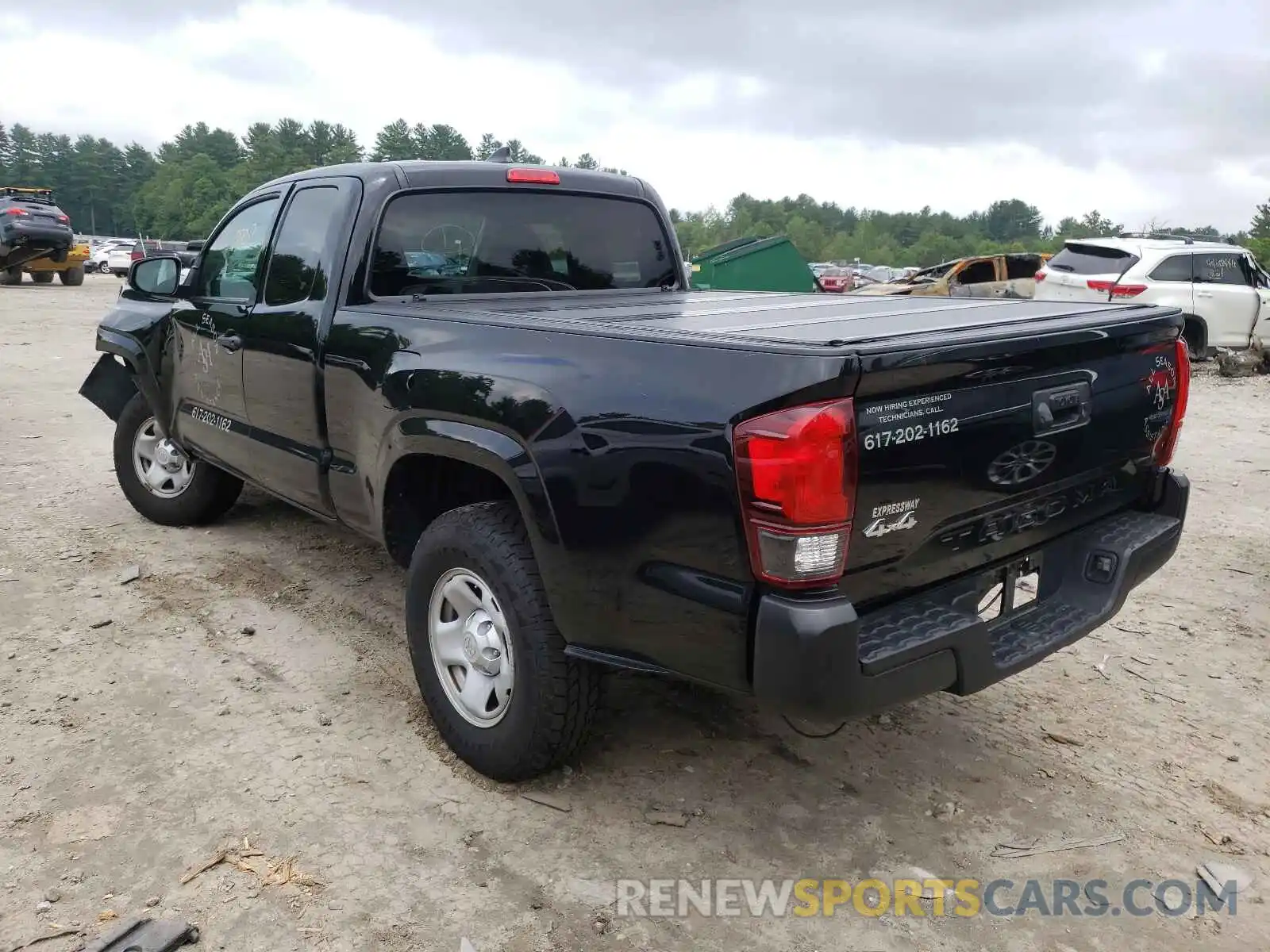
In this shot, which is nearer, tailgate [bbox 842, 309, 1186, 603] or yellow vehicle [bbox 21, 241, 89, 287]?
tailgate [bbox 842, 309, 1186, 603]

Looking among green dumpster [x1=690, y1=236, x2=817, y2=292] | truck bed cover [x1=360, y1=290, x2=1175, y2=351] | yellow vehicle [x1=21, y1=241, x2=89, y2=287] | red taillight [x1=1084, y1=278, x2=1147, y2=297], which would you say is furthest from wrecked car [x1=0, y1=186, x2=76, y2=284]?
truck bed cover [x1=360, y1=290, x2=1175, y2=351]

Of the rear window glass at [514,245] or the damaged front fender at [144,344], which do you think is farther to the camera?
the damaged front fender at [144,344]

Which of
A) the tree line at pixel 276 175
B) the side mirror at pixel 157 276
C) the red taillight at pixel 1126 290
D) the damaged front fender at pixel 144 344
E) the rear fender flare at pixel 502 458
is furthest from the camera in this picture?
the tree line at pixel 276 175

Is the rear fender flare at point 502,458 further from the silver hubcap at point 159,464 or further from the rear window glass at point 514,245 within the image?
the silver hubcap at point 159,464

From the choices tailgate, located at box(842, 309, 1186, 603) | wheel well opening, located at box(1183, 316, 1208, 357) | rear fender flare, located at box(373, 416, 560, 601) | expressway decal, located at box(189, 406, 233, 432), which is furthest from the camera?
wheel well opening, located at box(1183, 316, 1208, 357)

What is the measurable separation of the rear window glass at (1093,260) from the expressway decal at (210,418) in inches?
452

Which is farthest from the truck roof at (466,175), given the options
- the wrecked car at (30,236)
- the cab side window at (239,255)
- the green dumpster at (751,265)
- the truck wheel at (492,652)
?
the wrecked car at (30,236)

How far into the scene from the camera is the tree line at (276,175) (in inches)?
3786

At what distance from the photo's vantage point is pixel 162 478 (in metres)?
5.42

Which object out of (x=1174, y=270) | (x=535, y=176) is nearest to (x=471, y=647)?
(x=535, y=176)

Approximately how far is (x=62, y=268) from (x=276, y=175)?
7152cm

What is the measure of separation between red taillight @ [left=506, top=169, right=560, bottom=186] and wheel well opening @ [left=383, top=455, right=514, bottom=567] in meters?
1.41

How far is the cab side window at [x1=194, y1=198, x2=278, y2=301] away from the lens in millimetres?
4258

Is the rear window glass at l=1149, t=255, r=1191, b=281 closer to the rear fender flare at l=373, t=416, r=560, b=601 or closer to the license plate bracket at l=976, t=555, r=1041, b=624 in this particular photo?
the license plate bracket at l=976, t=555, r=1041, b=624
